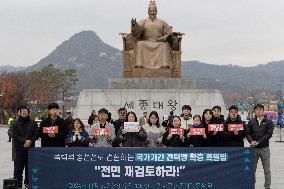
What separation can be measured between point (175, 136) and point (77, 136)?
1.49 meters

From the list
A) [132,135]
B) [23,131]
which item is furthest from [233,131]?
[23,131]

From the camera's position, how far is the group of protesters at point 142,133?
→ 7.71 m

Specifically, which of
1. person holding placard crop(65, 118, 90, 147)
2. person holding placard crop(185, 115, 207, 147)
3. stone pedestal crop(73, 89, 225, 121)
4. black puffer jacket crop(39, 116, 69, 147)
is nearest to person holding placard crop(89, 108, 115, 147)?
person holding placard crop(65, 118, 90, 147)

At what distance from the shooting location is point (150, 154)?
7.07m

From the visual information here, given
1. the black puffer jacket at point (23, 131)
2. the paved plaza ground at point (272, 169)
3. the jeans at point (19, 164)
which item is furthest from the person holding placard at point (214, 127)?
the jeans at point (19, 164)

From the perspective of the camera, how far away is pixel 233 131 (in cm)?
777

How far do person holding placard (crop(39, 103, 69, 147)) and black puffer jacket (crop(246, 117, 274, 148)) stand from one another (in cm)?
288

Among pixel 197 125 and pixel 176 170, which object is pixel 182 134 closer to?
pixel 197 125

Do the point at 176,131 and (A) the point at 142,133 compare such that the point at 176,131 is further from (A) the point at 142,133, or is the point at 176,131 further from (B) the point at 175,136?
(A) the point at 142,133

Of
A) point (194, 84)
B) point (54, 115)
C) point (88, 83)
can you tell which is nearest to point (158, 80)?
point (194, 84)

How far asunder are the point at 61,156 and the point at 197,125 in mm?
2126

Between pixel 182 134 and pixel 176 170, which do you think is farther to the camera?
pixel 182 134

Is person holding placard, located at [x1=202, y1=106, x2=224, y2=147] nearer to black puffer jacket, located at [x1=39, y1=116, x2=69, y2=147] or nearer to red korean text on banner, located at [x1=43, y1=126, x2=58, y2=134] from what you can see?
black puffer jacket, located at [x1=39, y1=116, x2=69, y2=147]

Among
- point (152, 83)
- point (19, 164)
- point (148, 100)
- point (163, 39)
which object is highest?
point (163, 39)
